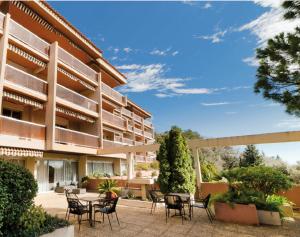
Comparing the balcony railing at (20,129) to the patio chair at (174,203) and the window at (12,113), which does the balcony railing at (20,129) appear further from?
the patio chair at (174,203)

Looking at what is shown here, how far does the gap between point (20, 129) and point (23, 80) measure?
10.7 ft

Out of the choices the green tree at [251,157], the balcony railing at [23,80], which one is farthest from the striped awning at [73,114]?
the green tree at [251,157]

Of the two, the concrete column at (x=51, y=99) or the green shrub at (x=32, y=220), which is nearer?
the green shrub at (x=32, y=220)

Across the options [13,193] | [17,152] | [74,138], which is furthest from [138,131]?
[13,193]

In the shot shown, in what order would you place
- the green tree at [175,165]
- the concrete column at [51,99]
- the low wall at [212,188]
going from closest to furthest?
1. the green tree at [175,165]
2. the low wall at [212,188]
3. the concrete column at [51,99]

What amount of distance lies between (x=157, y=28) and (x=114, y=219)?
1790 centimetres

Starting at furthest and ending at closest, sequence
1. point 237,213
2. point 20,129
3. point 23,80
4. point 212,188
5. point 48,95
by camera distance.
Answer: point 48,95
point 23,80
point 20,129
point 212,188
point 237,213

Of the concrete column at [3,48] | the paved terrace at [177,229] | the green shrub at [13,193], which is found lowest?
the paved terrace at [177,229]

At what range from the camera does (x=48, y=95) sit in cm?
1603

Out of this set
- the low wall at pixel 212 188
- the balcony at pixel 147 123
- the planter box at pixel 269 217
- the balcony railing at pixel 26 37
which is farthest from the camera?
the balcony at pixel 147 123

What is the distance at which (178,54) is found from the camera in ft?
97.6

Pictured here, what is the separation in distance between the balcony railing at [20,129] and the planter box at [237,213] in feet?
38.6

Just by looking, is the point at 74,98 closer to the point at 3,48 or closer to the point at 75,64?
the point at 75,64

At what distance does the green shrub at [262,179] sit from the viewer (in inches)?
324
